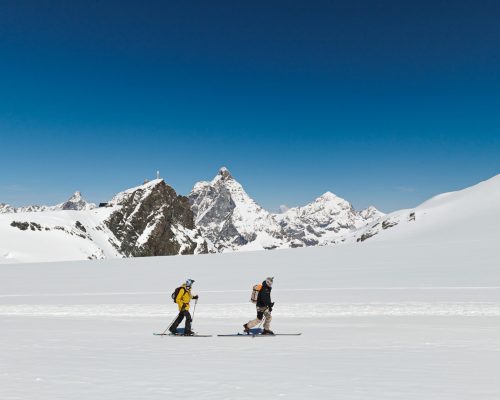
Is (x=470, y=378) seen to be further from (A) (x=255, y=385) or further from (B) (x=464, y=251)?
(B) (x=464, y=251)

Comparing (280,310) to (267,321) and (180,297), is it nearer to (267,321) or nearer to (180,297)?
(267,321)

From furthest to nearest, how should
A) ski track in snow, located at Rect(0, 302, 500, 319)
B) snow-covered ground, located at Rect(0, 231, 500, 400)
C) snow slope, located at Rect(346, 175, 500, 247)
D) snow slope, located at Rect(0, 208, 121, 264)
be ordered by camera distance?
snow slope, located at Rect(0, 208, 121, 264)
snow slope, located at Rect(346, 175, 500, 247)
ski track in snow, located at Rect(0, 302, 500, 319)
snow-covered ground, located at Rect(0, 231, 500, 400)

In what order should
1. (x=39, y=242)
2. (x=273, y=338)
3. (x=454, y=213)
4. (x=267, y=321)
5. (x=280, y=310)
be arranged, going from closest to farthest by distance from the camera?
(x=273, y=338) < (x=267, y=321) < (x=280, y=310) < (x=454, y=213) < (x=39, y=242)

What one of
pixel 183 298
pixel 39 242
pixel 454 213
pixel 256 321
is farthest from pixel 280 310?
pixel 39 242

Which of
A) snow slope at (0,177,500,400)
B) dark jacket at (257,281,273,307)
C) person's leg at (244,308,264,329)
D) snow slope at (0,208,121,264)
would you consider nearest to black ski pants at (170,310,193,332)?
snow slope at (0,177,500,400)

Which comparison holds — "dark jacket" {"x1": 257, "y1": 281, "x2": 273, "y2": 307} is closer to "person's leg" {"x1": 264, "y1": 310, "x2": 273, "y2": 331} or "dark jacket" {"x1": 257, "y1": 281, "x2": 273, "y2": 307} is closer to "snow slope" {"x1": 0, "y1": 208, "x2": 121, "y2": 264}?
"person's leg" {"x1": 264, "y1": 310, "x2": 273, "y2": 331}

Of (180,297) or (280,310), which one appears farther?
(280,310)

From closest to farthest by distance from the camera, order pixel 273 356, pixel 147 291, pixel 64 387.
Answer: pixel 64 387, pixel 273 356, pixel 147 291

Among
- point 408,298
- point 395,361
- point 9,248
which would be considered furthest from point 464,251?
point 9,248

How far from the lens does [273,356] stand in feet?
40.0

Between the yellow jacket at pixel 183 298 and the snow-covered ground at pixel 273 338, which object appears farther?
the yellow jacket at pixel 183 298

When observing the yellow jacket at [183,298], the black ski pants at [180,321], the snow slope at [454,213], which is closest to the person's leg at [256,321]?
the black ski pants at [180,321]

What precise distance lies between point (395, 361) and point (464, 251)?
35759 millimetres

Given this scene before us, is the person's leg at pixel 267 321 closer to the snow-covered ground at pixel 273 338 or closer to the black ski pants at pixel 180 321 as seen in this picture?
the snow-covered ground at pixel 273 338
